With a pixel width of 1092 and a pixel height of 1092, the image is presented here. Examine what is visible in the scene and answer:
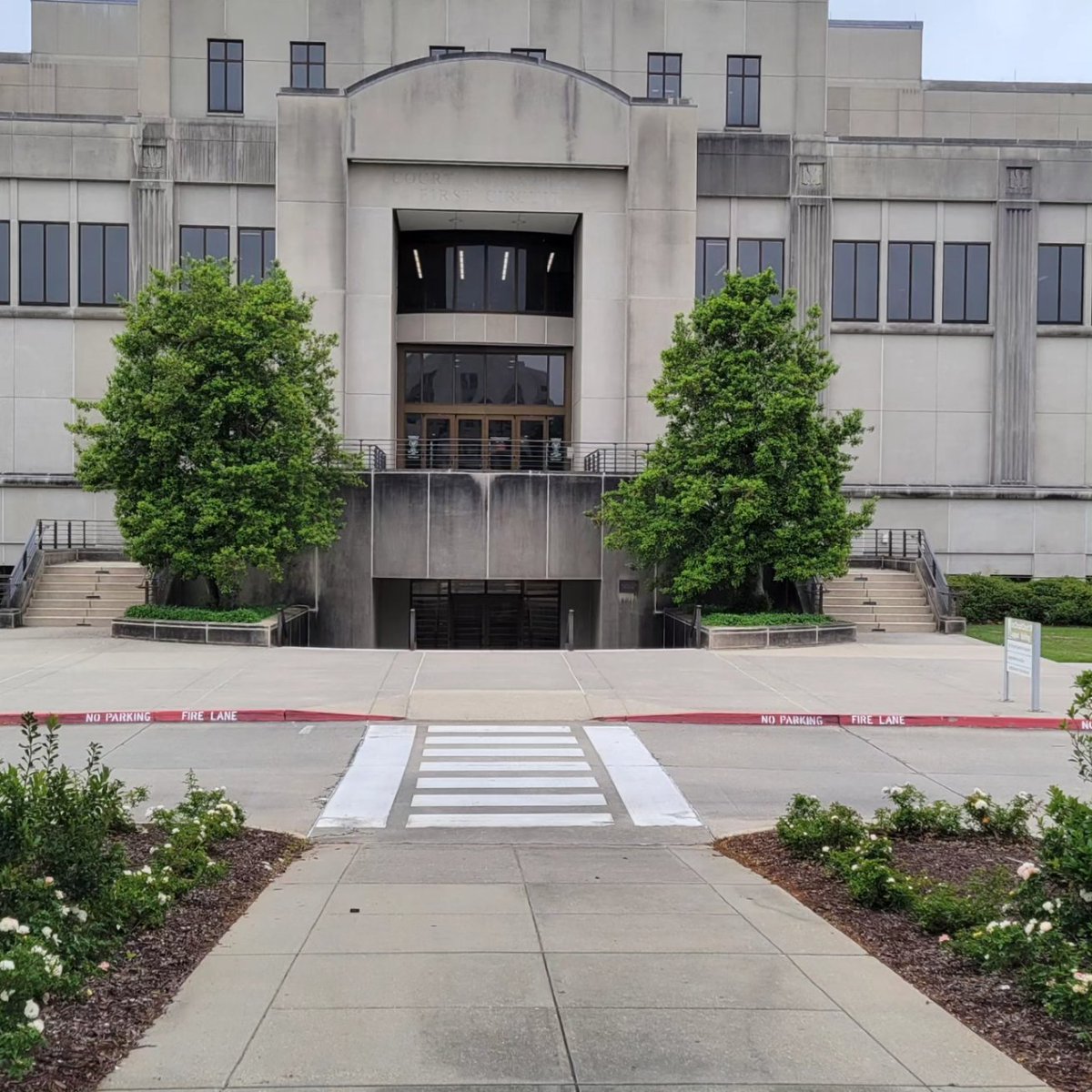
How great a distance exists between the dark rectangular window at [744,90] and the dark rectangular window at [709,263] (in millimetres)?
4991

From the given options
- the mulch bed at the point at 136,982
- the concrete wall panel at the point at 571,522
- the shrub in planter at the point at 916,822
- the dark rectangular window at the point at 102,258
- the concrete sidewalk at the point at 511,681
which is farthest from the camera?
the dark rectangular window at the point at 102,258

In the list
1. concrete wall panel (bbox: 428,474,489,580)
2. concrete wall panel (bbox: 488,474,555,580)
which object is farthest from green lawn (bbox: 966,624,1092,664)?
concrete wall panel (bbox: 428,474,489,580)

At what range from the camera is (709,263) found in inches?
1549

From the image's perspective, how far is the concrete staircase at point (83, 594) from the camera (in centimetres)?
3085

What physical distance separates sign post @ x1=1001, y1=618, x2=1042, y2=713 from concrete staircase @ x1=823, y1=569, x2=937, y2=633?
39.9 feet

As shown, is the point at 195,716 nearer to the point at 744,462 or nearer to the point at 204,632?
the point at 204,632

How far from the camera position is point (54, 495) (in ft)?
125

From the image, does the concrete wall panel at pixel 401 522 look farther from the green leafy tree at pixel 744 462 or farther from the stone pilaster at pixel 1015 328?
the stone pilaster at pixel 1015 328

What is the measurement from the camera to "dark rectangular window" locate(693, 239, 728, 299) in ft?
129

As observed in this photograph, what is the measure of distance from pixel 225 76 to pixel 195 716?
100 ft

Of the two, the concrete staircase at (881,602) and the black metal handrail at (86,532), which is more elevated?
the black metal handrail at (86,532)

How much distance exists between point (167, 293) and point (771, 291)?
46.2 ft

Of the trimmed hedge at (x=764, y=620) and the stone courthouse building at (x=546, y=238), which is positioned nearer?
the trimmed hedge at (x=764, y=620)

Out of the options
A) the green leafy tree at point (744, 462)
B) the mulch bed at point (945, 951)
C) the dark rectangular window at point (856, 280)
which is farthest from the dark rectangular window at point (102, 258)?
the mulch bed at point (945, 951)
